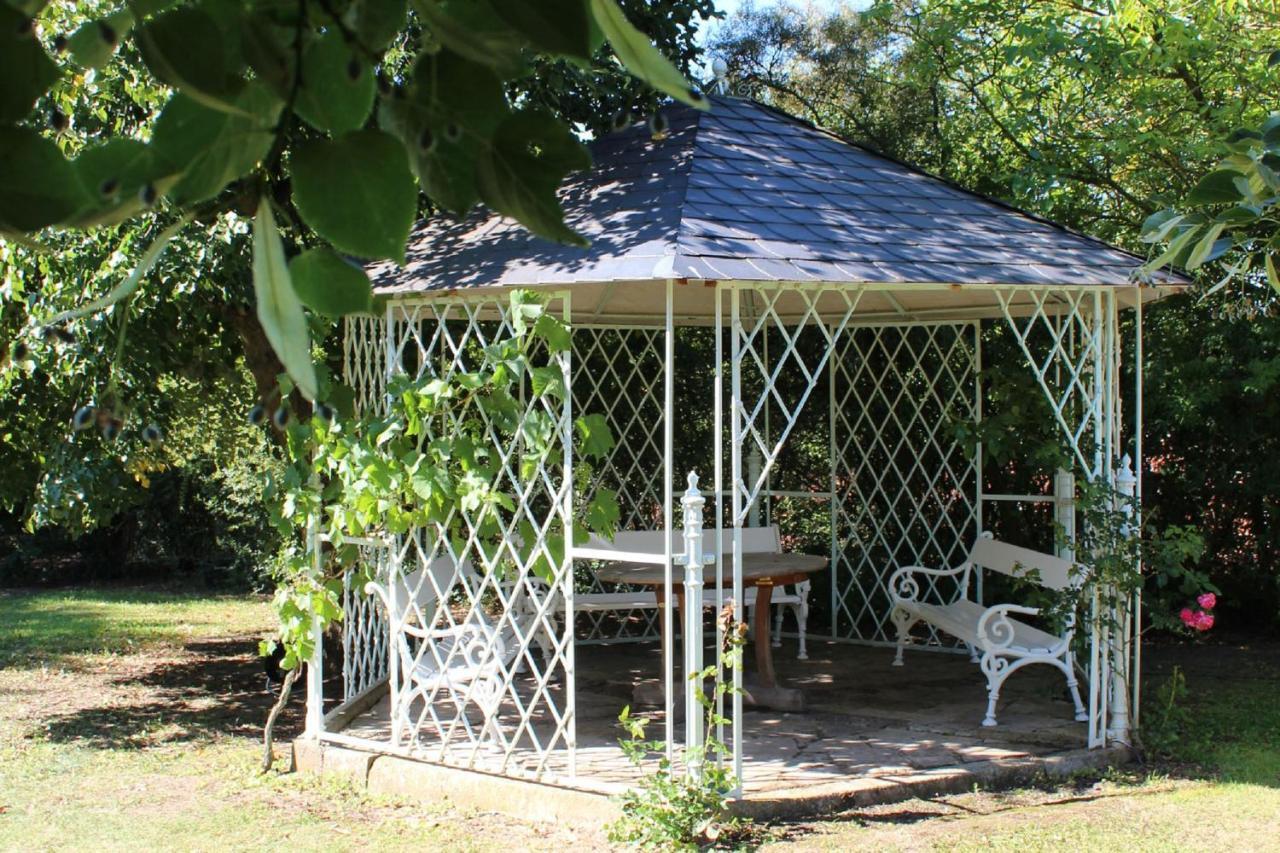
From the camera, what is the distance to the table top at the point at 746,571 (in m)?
6.26

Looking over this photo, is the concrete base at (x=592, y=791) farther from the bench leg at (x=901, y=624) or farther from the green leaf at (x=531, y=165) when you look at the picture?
the green leaf at (x=531, y=165)

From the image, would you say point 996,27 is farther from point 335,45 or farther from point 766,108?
point 335,45

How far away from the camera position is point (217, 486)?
1195 cm

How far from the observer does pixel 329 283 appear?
22.8 inches

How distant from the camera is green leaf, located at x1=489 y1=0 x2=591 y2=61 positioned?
2.02ft

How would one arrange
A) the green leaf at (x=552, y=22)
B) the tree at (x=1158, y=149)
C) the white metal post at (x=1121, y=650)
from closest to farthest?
the green leaf at (x=552, y=22) < the white metal post at (x=1121, y=650) < the tree at (x=1158, y=149)

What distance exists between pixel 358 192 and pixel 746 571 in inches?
237

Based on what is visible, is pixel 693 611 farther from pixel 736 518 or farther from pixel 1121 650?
pixel 1121 650

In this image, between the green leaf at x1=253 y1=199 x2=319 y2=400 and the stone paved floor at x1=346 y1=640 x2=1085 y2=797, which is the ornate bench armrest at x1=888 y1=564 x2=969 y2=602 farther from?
the green leaf at x1=253 y1=199 x2=319 y2=400

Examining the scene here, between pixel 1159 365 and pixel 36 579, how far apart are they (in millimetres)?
11332

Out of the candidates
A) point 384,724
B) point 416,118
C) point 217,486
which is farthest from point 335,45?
point 217,486

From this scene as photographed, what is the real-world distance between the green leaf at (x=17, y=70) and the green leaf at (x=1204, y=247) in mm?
925

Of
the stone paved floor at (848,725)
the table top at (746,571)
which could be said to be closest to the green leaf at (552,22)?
the stone paved floor at (848,725)

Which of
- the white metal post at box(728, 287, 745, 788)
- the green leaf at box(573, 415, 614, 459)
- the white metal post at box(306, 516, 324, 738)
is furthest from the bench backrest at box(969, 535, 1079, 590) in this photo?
the white metal post at box(306, 516, 324, 738)
